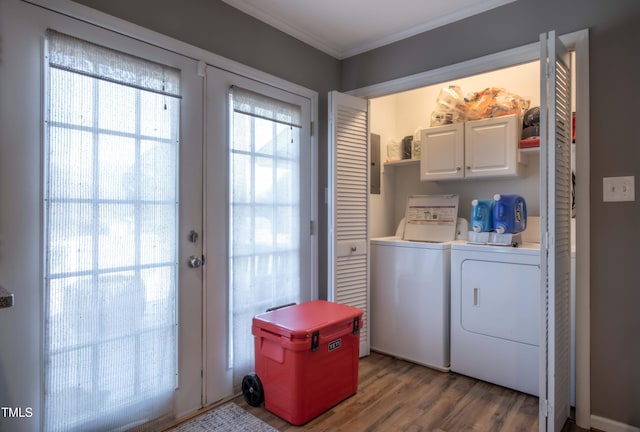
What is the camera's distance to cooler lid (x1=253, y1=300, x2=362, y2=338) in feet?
6.32

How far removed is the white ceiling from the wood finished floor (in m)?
2.43

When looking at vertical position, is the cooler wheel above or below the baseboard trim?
above

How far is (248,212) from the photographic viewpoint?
2293 mm

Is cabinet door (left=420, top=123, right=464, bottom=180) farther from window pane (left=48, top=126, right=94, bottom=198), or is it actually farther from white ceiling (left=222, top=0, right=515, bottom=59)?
window pane (left=48, top=126, right=94, bottom=198)

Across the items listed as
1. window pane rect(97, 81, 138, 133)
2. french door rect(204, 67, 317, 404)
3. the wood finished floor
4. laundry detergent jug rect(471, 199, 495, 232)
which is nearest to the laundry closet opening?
the wood finished floor

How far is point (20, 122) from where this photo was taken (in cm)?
146

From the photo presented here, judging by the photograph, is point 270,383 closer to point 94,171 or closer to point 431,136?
point 94,171

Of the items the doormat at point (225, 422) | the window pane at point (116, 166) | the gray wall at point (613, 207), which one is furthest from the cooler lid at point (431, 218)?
the window pane at point (116, 166)

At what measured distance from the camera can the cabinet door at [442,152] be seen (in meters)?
2.85

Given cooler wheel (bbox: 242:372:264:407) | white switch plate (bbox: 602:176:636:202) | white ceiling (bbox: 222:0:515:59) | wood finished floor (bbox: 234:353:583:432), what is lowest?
wood finished floor (bbox: 234:353:583:432)

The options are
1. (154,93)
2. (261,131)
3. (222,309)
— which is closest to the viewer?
(154,93)

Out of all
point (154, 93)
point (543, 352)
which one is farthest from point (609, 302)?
point (154, 93)

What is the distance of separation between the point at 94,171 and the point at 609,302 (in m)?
2.64

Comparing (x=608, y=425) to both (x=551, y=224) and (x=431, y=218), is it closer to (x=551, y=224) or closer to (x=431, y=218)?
(x=551, y=224)
